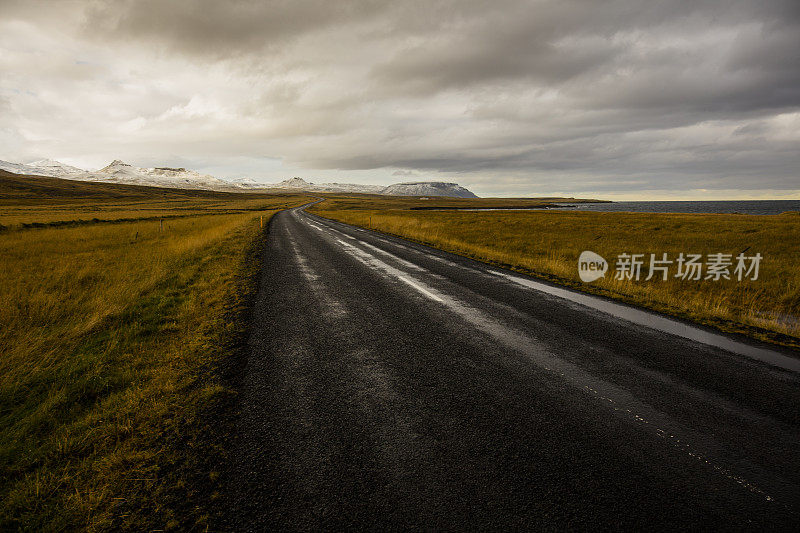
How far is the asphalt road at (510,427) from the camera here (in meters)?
2.26

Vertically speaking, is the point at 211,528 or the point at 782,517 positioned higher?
the point at 782,517

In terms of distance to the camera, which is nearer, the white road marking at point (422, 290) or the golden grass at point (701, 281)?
the golden grass at point (701, 281)

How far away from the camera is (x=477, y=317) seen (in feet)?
20.3

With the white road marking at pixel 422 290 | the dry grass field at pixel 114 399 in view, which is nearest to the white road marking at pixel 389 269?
the white road marking at pixel 422 290

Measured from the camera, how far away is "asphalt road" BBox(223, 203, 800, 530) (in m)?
2.26

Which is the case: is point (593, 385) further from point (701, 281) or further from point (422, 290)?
point (701, 281)

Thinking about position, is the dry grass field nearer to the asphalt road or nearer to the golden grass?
the asphalt road

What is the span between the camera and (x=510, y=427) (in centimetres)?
309

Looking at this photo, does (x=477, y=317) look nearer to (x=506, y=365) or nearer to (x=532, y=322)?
(x=532, y=322)

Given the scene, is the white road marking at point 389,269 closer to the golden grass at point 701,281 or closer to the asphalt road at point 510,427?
the asphalt road at point 510,427

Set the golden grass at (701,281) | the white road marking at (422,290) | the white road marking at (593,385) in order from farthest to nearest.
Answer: the white road marking at (422,290)
the golden grass at (701,281)
the white road marking at (593,385)

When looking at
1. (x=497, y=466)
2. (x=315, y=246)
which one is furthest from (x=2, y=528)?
(x=315, y=246)

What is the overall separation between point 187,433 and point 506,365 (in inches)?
143

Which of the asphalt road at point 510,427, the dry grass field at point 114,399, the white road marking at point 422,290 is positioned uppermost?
the white road marking at point 422,290
